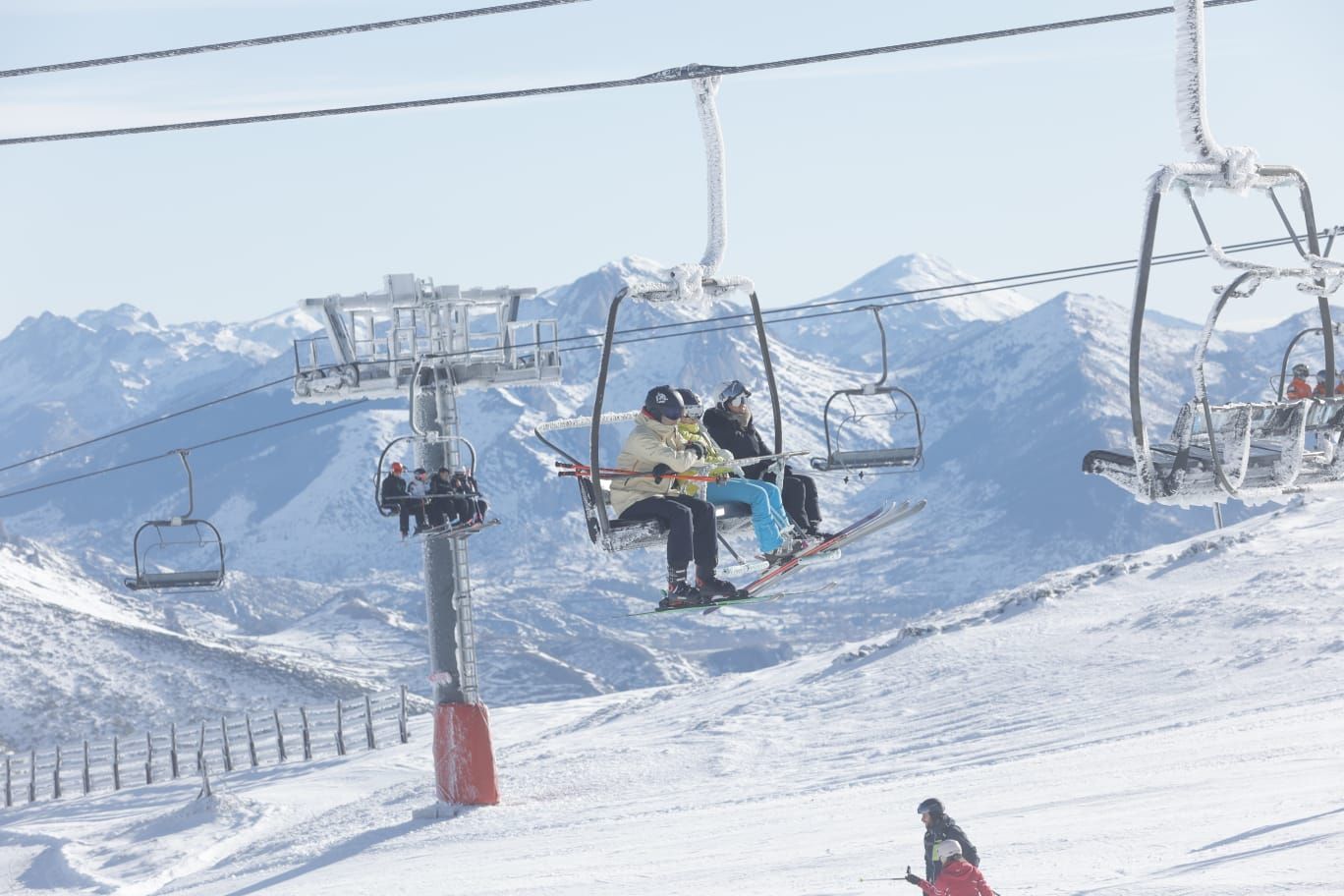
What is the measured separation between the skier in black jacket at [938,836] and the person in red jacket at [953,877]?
2.5 inches

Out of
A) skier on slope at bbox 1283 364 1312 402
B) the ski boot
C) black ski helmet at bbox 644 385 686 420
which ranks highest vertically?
black ski helmet at bbox 644 385 686 420

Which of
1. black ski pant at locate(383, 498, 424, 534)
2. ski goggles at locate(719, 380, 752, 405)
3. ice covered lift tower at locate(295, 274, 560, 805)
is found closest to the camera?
ski goggles at locate(719, 380, 752, 405)

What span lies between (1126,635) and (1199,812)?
20017 millimetres

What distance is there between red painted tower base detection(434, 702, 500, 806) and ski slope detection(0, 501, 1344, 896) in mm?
469

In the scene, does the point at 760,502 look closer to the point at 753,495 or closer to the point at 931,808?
the point at 753,495

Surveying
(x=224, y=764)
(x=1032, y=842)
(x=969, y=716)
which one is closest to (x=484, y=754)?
(x=969, y=716)

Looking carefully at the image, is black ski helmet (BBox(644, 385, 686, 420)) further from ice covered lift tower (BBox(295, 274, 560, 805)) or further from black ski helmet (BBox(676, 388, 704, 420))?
ice covered lift tower (BBox(295, 274, 560, 805))

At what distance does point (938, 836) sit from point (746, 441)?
387 cm

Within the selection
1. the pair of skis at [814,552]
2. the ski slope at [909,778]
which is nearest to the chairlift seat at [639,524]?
the pair of skis at [814,552]

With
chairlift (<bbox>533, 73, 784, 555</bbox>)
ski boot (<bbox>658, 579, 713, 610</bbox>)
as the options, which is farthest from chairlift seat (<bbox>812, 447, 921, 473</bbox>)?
ski boot (<bbox>658, 579, 713, 610</bbox>)

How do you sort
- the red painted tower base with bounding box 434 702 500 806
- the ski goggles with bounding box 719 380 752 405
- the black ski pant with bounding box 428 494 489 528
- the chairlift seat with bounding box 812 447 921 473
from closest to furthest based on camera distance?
the ski goggles with bounding box 719 380 752 405
the chairlift seat with bounding box 812 447 921 473
the black ski pant with bounding box 428 494 489 528
the red painted tower base with bounding box 434 702 500 806

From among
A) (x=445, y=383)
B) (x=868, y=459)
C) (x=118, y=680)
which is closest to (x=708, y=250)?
(x=868, y=459)

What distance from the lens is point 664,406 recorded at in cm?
1608

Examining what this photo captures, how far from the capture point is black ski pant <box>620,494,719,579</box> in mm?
16094
